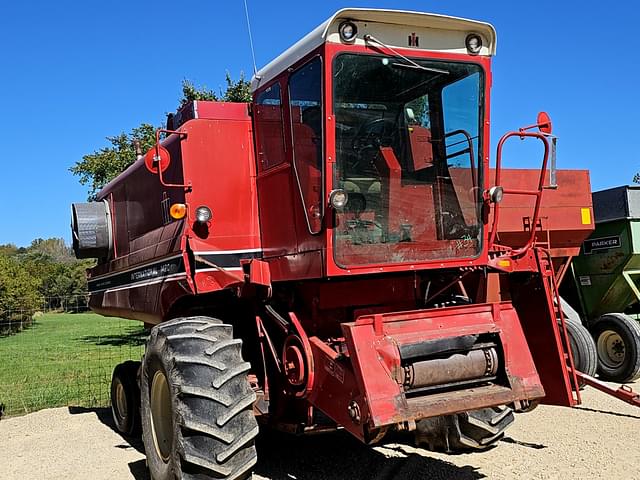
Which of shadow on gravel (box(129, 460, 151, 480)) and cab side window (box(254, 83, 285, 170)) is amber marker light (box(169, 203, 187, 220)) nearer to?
cab side window (box(254, 83, 285, 170))

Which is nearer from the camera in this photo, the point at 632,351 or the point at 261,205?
the point at 261,205

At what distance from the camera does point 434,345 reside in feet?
15.0

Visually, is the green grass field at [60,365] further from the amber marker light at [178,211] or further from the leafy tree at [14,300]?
the amber marker light at [178,211]

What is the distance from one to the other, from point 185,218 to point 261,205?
2.07ft

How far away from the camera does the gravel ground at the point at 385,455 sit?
18.3 ft

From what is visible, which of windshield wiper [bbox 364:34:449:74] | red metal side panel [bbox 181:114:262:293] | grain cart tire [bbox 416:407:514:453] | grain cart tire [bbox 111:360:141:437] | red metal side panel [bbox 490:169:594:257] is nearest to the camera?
windshield wiper [bbox 364:34:449:74]

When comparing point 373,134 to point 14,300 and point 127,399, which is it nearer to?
point 127,399

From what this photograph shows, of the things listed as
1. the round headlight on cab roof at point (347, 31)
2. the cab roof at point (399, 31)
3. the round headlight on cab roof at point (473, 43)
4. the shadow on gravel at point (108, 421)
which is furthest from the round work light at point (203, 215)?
the shadow on gravel at point (108, 421)

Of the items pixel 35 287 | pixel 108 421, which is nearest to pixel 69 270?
pixel 35 287

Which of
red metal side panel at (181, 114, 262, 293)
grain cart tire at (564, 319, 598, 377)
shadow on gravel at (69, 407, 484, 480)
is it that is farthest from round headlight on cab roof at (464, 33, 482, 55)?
grain cart tire at (564, 319, 598, 377)

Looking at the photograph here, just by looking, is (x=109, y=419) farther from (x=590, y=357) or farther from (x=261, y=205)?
(x=590, y=357)

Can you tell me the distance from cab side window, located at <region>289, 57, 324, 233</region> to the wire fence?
20.8ft

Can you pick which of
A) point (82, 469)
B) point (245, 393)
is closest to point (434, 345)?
point (245, 393)

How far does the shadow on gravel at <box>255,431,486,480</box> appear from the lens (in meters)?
5.50
